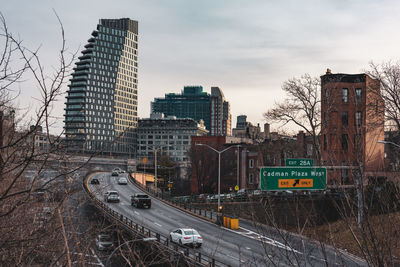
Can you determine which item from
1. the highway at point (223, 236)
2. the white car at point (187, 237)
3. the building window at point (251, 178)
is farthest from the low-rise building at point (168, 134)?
the white car at point (187, 237)

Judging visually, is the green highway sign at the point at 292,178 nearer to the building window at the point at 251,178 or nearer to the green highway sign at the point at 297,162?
the green highway sign at the point at 297,162

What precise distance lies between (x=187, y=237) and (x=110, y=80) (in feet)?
534

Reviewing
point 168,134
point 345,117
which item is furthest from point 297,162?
point 168,134

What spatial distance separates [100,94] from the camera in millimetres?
176625

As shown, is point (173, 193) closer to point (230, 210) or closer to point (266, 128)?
point (266, 128)

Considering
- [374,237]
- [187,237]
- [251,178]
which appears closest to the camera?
[374,237]

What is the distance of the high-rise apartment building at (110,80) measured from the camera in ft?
566

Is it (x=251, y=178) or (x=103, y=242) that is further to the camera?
(x=251, y=178)

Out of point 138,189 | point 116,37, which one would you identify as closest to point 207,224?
point 138,189

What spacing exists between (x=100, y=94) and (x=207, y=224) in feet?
483

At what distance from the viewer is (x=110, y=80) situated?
182250 mm

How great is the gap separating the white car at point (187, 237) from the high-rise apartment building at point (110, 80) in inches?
5529

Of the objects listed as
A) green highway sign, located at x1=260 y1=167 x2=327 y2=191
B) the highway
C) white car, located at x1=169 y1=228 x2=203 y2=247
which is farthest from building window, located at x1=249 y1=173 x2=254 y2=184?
green highway sign, located at x1=260 y1=167 x2=327 y2=191

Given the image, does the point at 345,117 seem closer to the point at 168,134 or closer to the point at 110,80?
the point at 168,134
